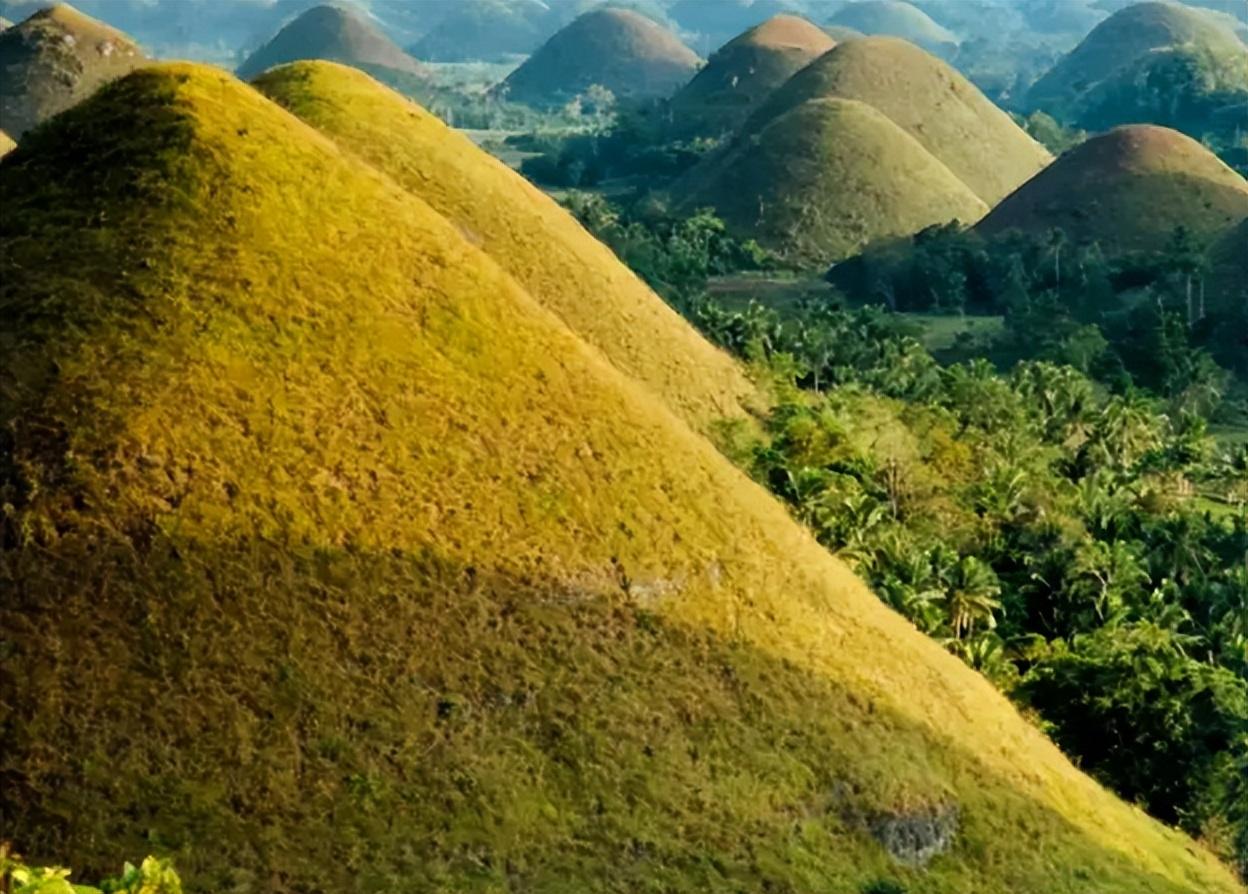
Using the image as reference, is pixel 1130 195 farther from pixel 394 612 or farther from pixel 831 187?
pixel 394 612

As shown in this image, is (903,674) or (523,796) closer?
(523,796)

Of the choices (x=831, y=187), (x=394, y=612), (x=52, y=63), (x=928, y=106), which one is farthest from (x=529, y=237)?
(x=928, y=106)

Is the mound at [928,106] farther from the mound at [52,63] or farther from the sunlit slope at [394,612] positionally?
the sunlit slope at [394,612]

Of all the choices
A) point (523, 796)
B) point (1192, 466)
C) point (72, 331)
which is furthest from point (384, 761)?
point (1192, 466)

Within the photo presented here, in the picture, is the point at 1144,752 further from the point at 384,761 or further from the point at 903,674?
the point at 384,761

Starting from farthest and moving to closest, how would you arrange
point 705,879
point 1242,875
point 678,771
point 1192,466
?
point 1192,466 → point 1242,875 → point 678,771 → point 705,879

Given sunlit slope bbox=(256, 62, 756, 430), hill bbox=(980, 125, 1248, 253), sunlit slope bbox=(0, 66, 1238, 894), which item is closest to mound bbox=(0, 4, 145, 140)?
sunlit slope bbox=(256, 62, 756, 430)
